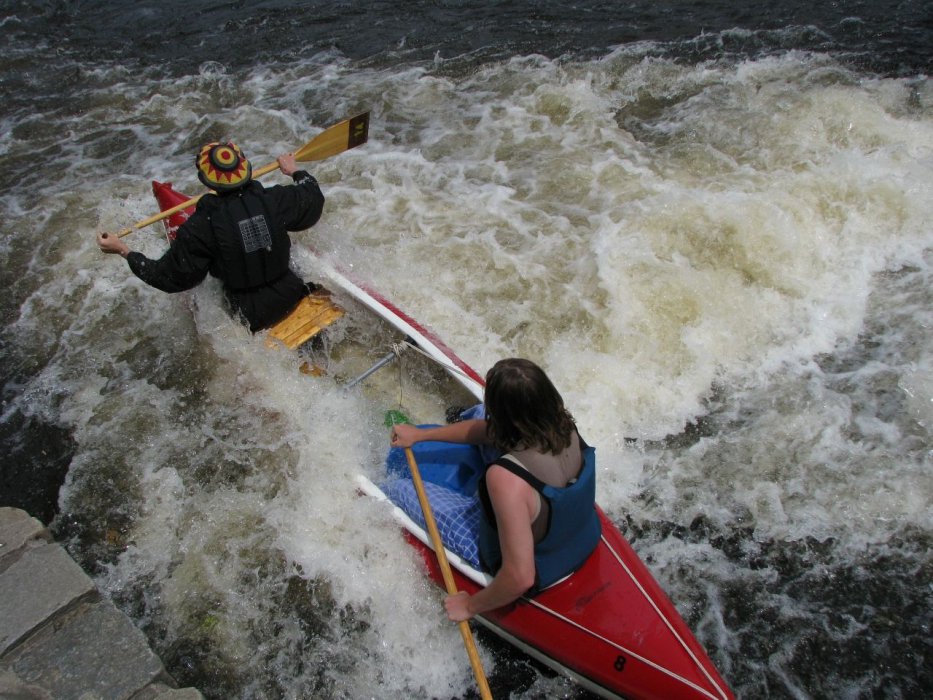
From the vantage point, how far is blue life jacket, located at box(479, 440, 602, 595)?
223 centimetres

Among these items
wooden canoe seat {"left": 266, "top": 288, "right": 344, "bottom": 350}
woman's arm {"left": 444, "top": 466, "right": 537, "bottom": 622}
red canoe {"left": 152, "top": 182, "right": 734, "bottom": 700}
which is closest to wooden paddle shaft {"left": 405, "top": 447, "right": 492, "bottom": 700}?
red canoe {"left": 152, "top": 182, "right": 734, "bottom": 700}

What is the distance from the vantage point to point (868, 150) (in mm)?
5965

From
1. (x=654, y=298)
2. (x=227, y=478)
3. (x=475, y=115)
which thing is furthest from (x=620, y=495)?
(x=475, y=115)

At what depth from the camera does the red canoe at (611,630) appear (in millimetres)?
2490

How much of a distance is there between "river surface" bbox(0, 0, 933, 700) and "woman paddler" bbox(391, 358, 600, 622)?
987 millimetres

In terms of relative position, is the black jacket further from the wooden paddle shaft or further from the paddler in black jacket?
the wooden paddle shaft

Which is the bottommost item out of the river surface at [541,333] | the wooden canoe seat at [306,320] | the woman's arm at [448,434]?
the river surface at [541,333]

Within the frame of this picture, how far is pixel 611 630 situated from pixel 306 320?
8.01 ft

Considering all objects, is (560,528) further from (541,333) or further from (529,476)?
(541,333)

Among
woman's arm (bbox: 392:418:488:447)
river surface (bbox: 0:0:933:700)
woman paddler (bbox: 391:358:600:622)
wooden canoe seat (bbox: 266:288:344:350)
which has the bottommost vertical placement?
river surface (bbox: 0:0:933:700)

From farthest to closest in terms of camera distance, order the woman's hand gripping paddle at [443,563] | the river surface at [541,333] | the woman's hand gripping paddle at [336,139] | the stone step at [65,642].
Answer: the woman's hand gripping paddle at [336,139], the river surface at [541,333], the stone step at [65,642], the woman's hand gripping paddle at [443,563]

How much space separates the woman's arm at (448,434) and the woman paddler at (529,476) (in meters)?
0.40

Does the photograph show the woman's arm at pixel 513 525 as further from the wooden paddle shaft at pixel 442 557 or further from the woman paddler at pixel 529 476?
the wooden paddle shaft at pixel 442 557

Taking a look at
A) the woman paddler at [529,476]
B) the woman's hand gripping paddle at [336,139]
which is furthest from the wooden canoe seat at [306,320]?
the woman paddler at [529,476]
